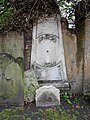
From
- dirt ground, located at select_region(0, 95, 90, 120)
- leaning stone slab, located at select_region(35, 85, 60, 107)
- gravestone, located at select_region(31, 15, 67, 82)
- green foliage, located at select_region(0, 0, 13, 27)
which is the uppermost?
green foliage, located at select_region(0, 0, 13, 27)

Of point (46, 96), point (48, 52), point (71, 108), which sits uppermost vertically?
point (48, 52)

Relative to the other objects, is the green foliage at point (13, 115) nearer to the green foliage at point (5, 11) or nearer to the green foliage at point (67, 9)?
the green foliage at point (5, 11)

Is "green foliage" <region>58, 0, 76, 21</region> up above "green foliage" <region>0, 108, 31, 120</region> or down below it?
above

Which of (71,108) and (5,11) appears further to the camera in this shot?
(5,11)

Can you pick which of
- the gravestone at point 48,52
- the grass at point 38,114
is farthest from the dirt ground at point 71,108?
the gravestone at point 48,52

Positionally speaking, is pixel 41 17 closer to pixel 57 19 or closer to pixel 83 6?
pixel 57 19

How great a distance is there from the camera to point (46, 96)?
3.66 m

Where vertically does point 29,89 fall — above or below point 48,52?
below

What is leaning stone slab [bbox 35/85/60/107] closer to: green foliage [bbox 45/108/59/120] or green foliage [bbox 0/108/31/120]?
green foliage [bbox 45/108/59/120]

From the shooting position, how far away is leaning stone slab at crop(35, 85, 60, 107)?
3655 millimetres

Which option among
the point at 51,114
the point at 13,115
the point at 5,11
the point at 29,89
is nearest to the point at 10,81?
the point at 29,89

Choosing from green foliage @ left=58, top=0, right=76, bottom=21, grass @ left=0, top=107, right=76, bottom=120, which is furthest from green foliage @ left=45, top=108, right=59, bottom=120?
green foliage @ left=58, top=0, right=76, bottom=21

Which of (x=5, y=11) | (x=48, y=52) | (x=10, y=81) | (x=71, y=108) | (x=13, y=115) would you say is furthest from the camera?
(x=5, y=11)

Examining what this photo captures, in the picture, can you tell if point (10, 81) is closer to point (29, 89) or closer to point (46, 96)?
point (29, 89)
